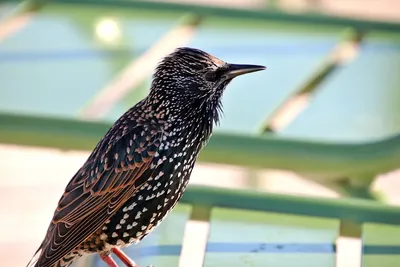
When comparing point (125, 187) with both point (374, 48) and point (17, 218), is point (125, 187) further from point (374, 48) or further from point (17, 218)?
point (374, 48)

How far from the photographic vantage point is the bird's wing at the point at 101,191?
3.53 metres

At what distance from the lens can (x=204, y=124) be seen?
12.2ft

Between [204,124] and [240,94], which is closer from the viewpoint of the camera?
[204,124]

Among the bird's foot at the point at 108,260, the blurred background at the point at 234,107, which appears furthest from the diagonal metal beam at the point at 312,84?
the bird's foot at the point at 108,260

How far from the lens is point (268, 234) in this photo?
406 centimetres

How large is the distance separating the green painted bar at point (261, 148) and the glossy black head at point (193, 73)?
99cm

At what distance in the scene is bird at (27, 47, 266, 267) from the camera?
354 centimetres

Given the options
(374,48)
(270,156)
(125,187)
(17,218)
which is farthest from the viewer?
(374,48)

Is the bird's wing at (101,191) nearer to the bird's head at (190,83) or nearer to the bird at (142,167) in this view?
the bird at (142,167)

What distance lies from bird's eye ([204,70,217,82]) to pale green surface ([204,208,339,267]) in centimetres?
68

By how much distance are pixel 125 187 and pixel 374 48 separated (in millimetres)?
3085

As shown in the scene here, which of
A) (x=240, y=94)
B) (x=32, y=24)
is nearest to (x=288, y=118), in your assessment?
(x=240, y=94)

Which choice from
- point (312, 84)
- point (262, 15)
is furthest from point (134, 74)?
point (262, 15)

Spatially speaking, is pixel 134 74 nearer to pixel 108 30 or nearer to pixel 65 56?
pixel 65 56
